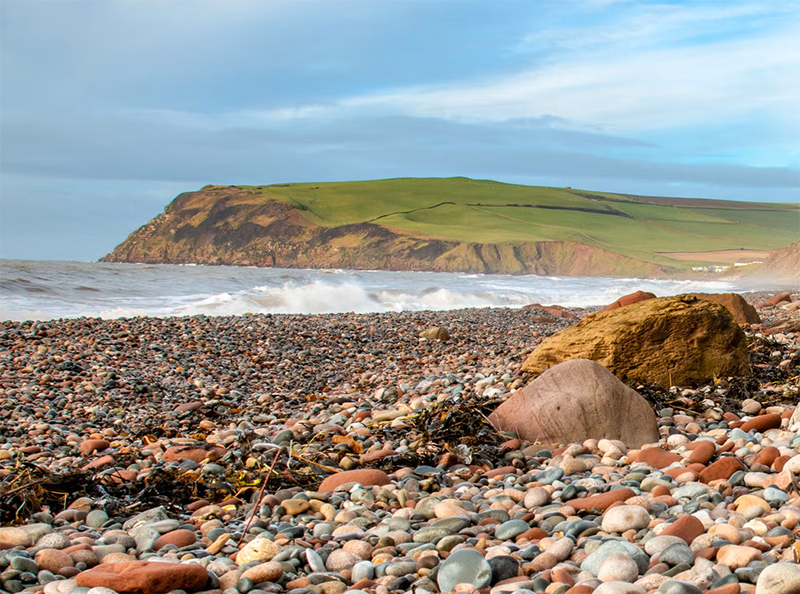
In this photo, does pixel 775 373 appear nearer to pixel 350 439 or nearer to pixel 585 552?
pixel 350 439

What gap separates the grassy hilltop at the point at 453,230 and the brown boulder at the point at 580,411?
7636cm

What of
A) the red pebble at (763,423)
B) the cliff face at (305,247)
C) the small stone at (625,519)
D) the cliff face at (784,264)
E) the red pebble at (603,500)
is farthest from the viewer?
the cliff face at (305,247)

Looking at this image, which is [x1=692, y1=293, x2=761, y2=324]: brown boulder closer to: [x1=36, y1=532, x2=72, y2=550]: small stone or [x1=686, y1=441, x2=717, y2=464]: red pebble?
[x1=686, y1=441, x2=717, y2=464]: red pebble

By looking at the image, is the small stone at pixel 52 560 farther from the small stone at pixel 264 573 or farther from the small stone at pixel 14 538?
the small stone at pixel 264 573

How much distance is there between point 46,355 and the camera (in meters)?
9.68

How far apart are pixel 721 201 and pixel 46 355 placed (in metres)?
126

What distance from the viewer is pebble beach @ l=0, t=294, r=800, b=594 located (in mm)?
3111

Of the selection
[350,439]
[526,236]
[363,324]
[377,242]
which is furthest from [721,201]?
[350,439]

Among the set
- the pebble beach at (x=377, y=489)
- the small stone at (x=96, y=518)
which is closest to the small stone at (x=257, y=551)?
the pebble beach at (x=377, y=489)

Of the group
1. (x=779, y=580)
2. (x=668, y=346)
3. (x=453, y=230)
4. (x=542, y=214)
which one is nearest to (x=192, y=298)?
(x=668, y=346)

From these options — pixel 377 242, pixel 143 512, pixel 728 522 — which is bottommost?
pixel 143 512

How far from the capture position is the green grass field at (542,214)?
93.8 m

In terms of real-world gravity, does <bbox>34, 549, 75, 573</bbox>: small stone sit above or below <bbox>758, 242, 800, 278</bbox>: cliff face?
below

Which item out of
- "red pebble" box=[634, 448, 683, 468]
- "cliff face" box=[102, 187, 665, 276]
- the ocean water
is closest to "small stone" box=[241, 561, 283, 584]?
"red pebble" box=[634, 448, 683, 468]
